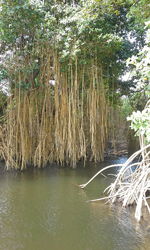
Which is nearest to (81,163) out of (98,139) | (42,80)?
(98,139)

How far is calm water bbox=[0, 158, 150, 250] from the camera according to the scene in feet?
9.76

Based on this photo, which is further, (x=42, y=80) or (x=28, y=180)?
(x=42, y=80)

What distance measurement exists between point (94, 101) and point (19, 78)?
2185mm

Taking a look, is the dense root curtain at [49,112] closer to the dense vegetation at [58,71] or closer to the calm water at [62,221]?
the dense vegetation at [58,71]

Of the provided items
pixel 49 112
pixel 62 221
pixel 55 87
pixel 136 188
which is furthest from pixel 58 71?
pixel 62 221

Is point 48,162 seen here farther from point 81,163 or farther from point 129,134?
point 129,134

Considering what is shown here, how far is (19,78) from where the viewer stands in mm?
6434

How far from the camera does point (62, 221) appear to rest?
11.7 feet

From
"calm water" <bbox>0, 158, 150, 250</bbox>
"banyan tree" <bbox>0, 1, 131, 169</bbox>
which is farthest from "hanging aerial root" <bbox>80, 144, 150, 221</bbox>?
"banyan tree" <bbox>0, 1, 131, 169</bbox>

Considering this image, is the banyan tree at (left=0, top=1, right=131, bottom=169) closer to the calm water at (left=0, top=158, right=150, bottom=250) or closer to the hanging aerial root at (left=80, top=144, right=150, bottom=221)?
the calm water at (left=0, top=158, right=150, bottom=250)

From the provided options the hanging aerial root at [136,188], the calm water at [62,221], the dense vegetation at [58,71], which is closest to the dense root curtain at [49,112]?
the dense vegetation at [58,71]

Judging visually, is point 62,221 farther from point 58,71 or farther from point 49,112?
point 58,71

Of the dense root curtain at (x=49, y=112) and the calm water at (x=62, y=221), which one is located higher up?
the dense root curtain at (x=49, y=112)

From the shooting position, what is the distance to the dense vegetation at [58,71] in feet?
19.6
